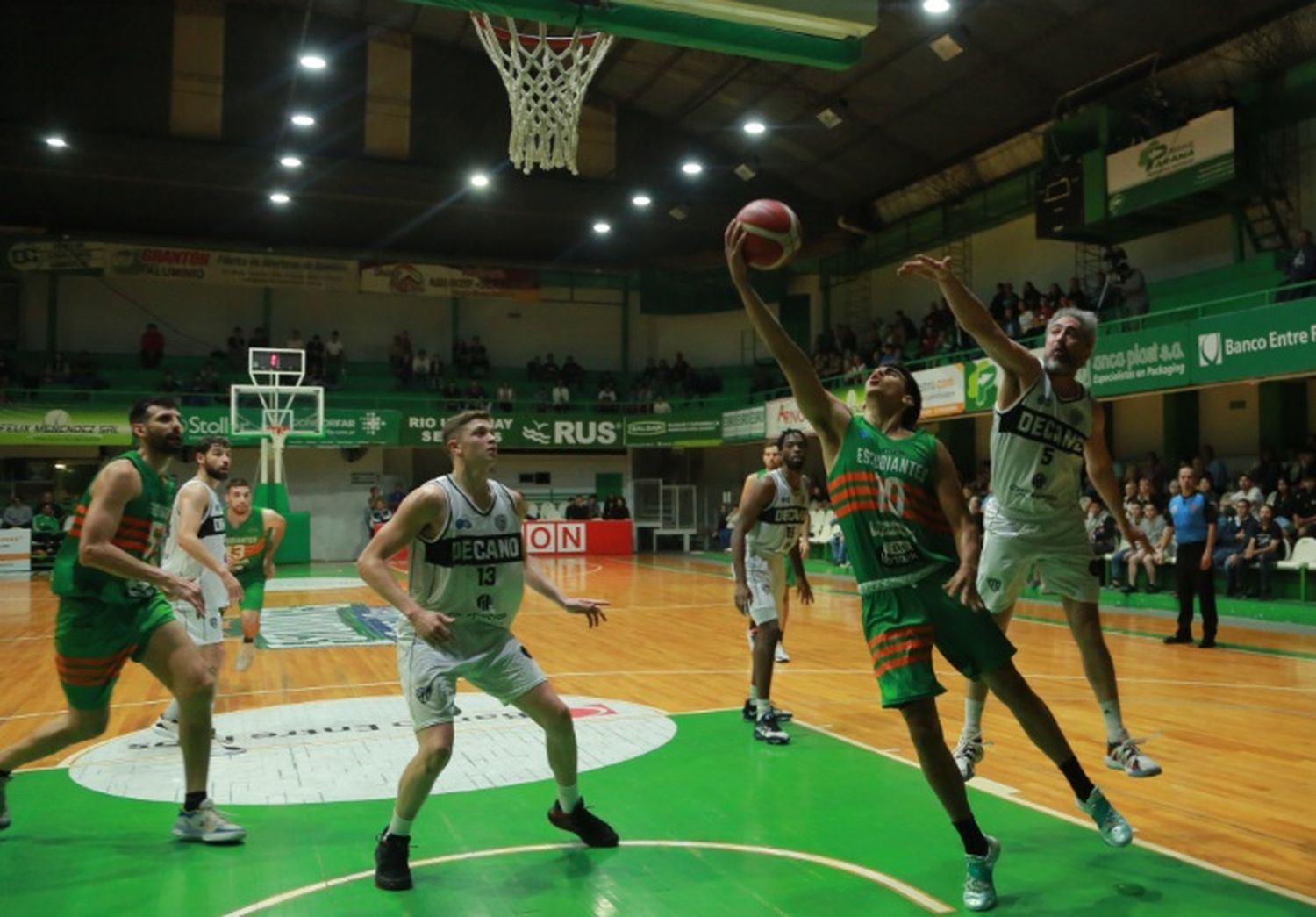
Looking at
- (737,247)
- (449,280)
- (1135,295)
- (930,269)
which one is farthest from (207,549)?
(449,280)

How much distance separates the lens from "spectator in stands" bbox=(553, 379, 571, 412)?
100 feet

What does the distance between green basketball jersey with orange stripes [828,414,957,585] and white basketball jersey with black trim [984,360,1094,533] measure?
1002 millimetres

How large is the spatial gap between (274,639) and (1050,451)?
9.98 metres

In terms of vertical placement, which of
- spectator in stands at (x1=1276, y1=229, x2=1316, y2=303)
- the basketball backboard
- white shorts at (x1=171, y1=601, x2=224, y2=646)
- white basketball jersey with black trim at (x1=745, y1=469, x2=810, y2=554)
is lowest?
white shorts at (x1=171, y1=601, x2=224, y2=646)

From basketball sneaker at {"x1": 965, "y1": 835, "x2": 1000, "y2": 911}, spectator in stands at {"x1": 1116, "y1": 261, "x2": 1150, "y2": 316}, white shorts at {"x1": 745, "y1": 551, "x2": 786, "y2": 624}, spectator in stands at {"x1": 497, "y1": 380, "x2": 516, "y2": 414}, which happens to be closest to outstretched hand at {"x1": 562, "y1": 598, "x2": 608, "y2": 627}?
basketball sneaker at {"x1": 965, "y1": 835, "x2": 1000, "y2": 911}

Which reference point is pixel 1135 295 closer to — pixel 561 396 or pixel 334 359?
pixel 561 396

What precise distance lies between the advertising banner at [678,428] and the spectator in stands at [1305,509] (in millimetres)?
15734

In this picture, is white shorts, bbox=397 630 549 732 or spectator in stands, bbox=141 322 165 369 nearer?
white shorts, bbox=397 630 549 732

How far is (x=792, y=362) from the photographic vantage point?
383 centimetres

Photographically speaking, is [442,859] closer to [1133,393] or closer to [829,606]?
[829,606]

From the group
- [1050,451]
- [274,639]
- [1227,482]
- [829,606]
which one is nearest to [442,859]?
[1050,451]

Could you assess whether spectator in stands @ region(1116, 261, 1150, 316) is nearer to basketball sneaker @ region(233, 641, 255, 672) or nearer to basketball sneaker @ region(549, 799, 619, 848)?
basketball sneaker @ region(233, 641, 255, 672)

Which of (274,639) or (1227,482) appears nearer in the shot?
(274,639)

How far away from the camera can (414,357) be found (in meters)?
31.7
